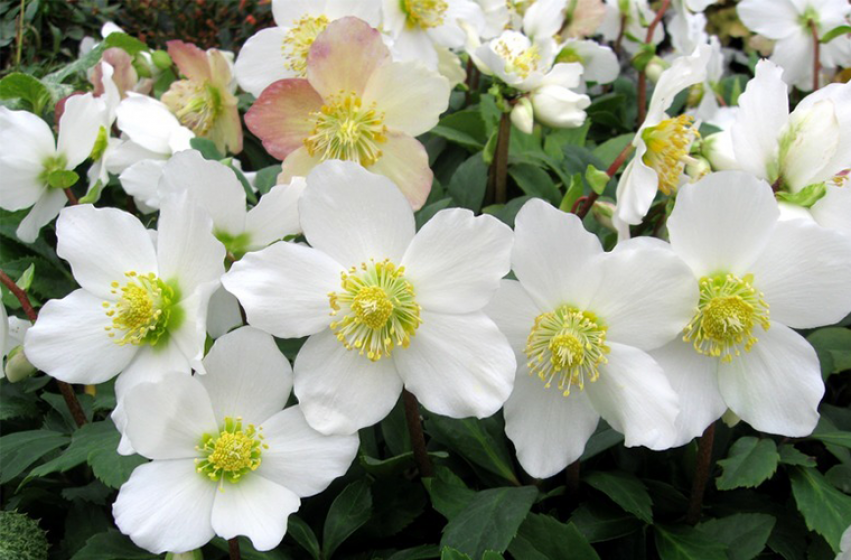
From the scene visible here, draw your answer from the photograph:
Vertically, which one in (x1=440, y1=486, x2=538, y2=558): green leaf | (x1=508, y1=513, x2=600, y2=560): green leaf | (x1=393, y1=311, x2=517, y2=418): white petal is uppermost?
(x1=393, y1=311, x2=517, y2=418): white petal

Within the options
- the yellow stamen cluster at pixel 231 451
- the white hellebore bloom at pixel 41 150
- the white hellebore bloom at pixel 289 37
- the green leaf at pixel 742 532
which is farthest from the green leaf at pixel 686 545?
the white hellebore bloom at pixel 41 150

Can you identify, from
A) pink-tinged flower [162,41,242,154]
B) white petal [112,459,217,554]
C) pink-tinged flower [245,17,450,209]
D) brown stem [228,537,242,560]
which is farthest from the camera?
pink-tinged flower [162,41,242,154]

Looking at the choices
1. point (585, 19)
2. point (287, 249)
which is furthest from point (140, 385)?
point (585, 19)

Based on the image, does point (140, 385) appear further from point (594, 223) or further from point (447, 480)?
point (594, 223)

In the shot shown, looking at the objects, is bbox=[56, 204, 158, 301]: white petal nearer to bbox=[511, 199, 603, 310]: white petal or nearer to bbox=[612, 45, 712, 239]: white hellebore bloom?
bbox=[511, 199, 603, 310]: white petal

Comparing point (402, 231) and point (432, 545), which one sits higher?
point (402, 231)

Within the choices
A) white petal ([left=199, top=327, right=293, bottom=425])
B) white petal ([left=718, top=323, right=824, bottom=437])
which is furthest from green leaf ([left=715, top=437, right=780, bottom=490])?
white petal ([left=199, top=327, right=293, bottom=425])

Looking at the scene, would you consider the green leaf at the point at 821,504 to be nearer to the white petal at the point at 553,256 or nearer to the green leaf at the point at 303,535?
the white petal at the point at 553,256
